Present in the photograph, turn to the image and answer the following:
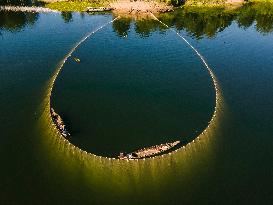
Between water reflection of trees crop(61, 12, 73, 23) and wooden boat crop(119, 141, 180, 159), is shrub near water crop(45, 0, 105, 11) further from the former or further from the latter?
wooden boat crop(119, 141, 180, 159)

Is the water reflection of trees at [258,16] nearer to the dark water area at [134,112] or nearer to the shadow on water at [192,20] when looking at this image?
the shadow on water at [192,20]

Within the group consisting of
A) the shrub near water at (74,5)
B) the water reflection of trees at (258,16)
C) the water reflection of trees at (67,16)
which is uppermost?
the shrub near water at (74,5)

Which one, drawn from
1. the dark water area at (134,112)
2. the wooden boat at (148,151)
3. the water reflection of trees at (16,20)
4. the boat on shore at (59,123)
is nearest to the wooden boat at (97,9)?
the dark water area at (134,112)

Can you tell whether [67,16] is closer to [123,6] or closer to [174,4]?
[123,6]

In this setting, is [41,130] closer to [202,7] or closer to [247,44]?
[247,44]

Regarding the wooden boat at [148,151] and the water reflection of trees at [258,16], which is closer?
the wooden boat at [148,151]

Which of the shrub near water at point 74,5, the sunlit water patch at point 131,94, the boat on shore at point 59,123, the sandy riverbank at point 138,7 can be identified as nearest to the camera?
the boat on shore at point 59,123

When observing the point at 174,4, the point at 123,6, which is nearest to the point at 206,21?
the point at 174,4
